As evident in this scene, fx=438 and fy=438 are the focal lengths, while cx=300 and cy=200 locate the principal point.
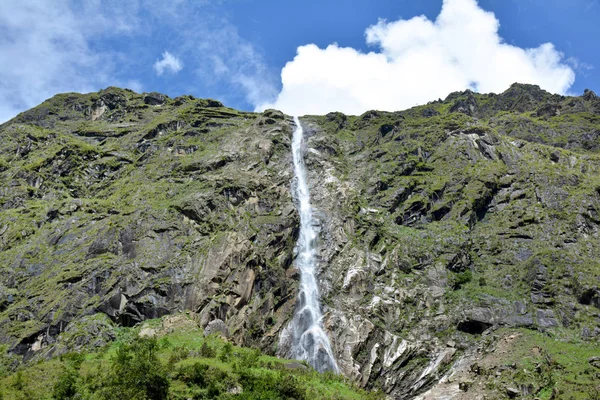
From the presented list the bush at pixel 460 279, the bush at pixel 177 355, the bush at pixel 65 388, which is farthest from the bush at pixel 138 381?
the bush at pixel 460 279

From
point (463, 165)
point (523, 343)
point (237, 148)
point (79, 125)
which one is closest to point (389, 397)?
point (523, 343)

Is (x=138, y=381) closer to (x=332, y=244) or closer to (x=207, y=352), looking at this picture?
(x=207, y=352)

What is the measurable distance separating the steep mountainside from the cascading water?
1055 mm

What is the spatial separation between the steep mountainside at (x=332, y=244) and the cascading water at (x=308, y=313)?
1.05 m

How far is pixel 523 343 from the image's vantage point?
121 feet

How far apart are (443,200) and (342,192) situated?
13.9 metres

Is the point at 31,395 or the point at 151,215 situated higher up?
Answer: the point at 151,215

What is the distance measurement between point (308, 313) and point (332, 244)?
36.2 feet

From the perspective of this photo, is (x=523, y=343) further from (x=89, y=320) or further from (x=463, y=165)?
(x=89, y=320)

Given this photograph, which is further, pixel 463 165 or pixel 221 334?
pixel 463 165

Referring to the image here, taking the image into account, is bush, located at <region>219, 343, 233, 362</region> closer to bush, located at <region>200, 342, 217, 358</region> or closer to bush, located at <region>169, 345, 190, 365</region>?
bush, located at <region>200, 342, 217, 358</region>

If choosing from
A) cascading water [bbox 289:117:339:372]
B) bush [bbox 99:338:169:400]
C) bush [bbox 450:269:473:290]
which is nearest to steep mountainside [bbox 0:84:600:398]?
bush [bbox 450:269:473:290]

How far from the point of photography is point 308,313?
150ft

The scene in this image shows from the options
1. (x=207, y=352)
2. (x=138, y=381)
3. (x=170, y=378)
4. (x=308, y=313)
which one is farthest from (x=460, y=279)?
(x=138, y=381)
